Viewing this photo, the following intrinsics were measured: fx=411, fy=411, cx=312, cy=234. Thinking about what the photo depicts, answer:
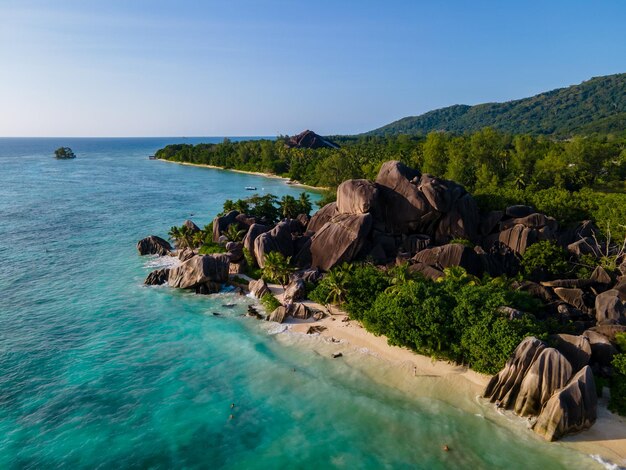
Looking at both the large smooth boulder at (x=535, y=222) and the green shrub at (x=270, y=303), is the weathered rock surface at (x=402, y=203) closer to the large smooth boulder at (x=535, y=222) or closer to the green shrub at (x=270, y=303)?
the large smooth boulder at (x=535, y=222)

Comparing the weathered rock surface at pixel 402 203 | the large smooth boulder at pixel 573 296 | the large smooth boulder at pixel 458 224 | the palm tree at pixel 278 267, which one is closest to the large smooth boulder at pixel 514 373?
the large smooth boulder at pixel 573 296

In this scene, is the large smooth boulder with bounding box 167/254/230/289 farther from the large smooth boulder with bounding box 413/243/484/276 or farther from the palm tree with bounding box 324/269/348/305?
the large smooth boulder with bounding box 413/243/484/276

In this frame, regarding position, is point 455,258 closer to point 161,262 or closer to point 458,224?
point 458,224

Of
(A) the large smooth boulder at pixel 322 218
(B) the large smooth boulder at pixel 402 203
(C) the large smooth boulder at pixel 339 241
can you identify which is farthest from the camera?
(A) the large smooth boulder at pixel 322 218

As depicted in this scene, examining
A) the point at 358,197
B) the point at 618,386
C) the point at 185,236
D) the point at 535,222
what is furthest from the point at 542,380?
the point at 185,236

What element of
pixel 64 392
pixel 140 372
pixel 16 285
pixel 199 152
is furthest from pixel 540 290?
pixel 199 152

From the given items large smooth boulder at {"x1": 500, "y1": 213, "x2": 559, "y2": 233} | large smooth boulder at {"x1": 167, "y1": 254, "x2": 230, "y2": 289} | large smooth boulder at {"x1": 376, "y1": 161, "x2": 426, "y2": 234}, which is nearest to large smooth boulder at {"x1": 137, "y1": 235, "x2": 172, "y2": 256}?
large smooth boulder at {"x1": 167, "y1": 254, "x2": 230, "y2": 289}

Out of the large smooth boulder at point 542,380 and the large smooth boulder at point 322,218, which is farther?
the large smooth boulder at point 322,218
